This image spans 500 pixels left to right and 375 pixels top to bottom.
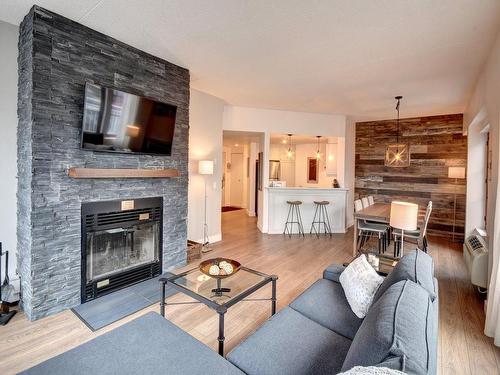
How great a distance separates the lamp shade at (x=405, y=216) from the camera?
2.66 m

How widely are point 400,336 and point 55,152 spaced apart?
120 inches

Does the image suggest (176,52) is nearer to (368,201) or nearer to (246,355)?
(246,355)

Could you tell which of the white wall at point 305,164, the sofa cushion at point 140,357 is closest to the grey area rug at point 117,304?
the sofa cushion at point 140,357

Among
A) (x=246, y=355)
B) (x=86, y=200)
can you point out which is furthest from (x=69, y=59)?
(x=246, y=355)

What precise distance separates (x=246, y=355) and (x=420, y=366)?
88 centimetres

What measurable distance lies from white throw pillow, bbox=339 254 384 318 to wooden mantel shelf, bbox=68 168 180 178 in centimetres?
243

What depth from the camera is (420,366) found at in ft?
2.87

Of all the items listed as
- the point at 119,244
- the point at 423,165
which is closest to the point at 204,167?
the point at 119,244

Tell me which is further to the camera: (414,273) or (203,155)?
(203,155)

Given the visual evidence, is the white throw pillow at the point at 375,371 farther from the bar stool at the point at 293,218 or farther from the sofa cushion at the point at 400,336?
the bar stool at the point at 293,218

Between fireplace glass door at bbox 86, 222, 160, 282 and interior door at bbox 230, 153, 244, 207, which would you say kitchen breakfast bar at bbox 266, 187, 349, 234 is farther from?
interior door at bbox 230, 153, 244, 207

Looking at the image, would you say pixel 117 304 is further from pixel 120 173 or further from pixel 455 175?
pixel 455 175

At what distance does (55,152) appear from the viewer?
8.37ft

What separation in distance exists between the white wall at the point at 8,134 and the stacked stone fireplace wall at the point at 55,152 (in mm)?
130
